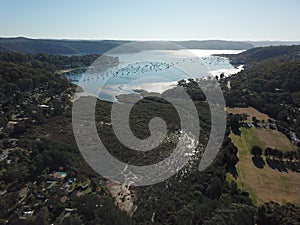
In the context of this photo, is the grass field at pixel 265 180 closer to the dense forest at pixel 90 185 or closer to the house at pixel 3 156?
the dense forest at pixel 90 185

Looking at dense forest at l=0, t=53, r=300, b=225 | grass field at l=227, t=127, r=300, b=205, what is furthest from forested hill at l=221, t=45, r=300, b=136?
grass field at l=227, t=127, r=300, b=205

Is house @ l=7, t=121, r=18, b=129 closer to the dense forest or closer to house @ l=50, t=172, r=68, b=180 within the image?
the dense forest

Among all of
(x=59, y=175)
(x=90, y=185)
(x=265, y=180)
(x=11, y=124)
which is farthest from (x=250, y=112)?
(x=11, y=124)

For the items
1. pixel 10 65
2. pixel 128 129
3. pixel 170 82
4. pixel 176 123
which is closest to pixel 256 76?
pixel 170 82

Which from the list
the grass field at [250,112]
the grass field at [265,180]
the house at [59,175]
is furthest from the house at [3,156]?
the grass field at [250,112]

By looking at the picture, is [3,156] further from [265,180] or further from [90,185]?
[265,180]
